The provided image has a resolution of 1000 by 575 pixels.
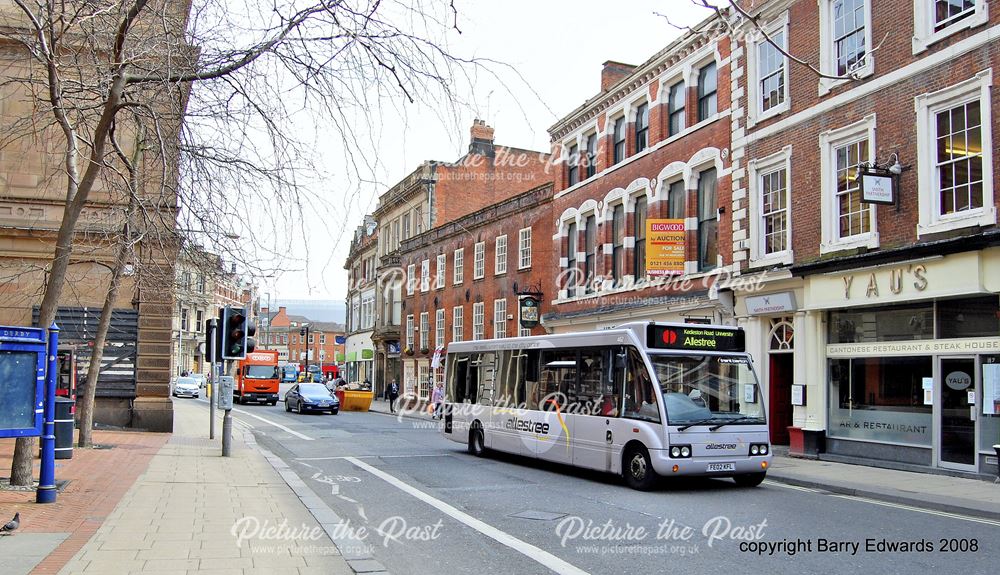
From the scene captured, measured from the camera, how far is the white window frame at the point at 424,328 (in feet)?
150

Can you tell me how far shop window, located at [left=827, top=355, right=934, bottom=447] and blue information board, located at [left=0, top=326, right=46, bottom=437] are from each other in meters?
14.8

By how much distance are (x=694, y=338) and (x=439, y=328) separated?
31.4 m

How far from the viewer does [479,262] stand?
39.2 m

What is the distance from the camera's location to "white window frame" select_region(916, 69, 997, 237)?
14086 millimetres

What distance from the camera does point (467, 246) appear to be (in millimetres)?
40938

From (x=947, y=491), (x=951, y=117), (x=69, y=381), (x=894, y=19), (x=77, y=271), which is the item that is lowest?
(x=947, y=491)

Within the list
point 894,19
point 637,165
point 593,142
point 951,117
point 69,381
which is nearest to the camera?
point 951,117

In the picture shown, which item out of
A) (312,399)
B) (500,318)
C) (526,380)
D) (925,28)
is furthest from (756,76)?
(312,399)

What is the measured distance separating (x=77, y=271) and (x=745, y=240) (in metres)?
17.1

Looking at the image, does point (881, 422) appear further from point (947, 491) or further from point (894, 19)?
point (894, 19)

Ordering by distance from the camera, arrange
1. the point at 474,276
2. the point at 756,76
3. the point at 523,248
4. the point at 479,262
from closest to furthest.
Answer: the point at 756,76 < the point at 523,248 < the point at 479,262 < the point at 474,276

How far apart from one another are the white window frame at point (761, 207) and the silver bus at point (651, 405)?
19.7 ft

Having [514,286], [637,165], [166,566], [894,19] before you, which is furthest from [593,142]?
[166,566]

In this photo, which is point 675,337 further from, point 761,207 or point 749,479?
point 761,207
